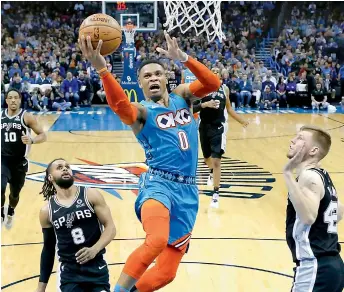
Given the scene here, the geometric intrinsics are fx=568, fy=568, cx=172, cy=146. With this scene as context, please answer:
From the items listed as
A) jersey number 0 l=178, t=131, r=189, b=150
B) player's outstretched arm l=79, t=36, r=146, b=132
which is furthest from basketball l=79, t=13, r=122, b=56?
jersey number 0 l=178, t=131, r=189, b=150

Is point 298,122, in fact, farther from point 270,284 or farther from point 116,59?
point 270,284

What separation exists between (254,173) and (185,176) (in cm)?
547

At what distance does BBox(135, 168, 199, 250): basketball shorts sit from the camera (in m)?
4.05

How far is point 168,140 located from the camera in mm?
4102

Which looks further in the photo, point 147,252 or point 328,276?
point 147,252

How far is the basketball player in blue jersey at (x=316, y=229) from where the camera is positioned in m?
3.18

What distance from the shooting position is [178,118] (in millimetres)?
4207

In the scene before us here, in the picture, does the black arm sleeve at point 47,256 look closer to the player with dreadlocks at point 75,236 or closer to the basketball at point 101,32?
the player with dreadlocks at point 75,236

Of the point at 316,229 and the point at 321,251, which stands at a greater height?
the point at 316,229

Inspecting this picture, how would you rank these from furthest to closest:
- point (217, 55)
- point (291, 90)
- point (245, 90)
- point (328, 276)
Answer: point (217, 55)
point (291, 90)
point (245, 90)
point (328, 276)

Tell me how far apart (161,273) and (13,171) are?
324 cm

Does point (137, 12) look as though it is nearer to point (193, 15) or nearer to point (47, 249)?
point (193, 15)

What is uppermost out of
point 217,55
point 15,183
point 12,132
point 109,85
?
point 109,85

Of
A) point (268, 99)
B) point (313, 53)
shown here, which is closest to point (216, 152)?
point (268, 99)
